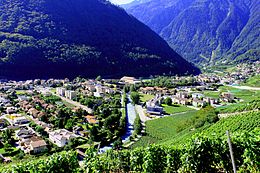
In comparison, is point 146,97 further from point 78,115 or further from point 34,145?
point 34,145

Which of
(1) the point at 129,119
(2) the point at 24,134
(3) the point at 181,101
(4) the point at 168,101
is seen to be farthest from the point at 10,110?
(3) the point at 181,101

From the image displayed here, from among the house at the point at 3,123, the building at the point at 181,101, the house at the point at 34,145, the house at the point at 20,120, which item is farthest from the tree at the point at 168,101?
the house at the point at 34,145

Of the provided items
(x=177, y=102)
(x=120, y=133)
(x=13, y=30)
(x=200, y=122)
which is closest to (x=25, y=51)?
(x=13, y=30)

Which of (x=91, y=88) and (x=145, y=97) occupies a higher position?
(x=91, y=88)

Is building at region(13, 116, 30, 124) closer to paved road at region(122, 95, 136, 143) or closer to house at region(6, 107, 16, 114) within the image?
house at region(6, 107, 16, 114)

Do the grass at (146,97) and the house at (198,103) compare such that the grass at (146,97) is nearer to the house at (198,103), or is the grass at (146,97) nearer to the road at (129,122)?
the road at (129,122)

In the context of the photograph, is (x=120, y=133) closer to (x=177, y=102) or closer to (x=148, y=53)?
(x=177, y=102)
